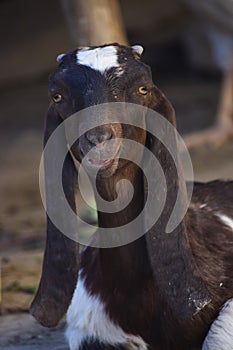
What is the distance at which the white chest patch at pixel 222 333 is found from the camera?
11.9 ft

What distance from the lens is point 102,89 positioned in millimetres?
3471

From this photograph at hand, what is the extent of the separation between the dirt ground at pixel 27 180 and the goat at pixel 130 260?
0.59 m

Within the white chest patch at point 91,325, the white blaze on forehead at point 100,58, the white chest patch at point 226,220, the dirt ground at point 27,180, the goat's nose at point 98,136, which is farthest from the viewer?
the dirt ground at point 27,180

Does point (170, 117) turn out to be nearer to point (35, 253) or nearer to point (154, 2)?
point (35, 253)

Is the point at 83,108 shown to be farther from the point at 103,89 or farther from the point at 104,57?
the point at 104,57

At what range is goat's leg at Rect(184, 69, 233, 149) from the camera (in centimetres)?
798

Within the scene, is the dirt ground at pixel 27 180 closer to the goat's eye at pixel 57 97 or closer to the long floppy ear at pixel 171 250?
the long floppy ear at pixel 171 250

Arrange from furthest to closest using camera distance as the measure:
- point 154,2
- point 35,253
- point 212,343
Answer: point 154,2
point 35,253
point 212,343

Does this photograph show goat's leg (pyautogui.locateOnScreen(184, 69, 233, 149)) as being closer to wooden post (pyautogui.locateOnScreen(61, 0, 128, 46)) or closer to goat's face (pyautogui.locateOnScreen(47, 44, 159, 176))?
wooden post (pyautogui.locateOnScreen(61, 0, 128, 46))

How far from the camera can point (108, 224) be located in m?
3.74

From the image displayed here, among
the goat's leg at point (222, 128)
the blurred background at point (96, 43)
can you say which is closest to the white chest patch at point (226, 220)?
the blurred background at point (96, 43)

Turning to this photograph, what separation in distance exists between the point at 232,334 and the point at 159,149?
0.67m

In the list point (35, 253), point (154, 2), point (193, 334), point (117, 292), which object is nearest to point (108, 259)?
point (117, 292)

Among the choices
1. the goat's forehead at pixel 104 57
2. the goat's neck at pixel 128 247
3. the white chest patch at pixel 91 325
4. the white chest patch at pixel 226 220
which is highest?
the goat's forehead at pixel 104 57
